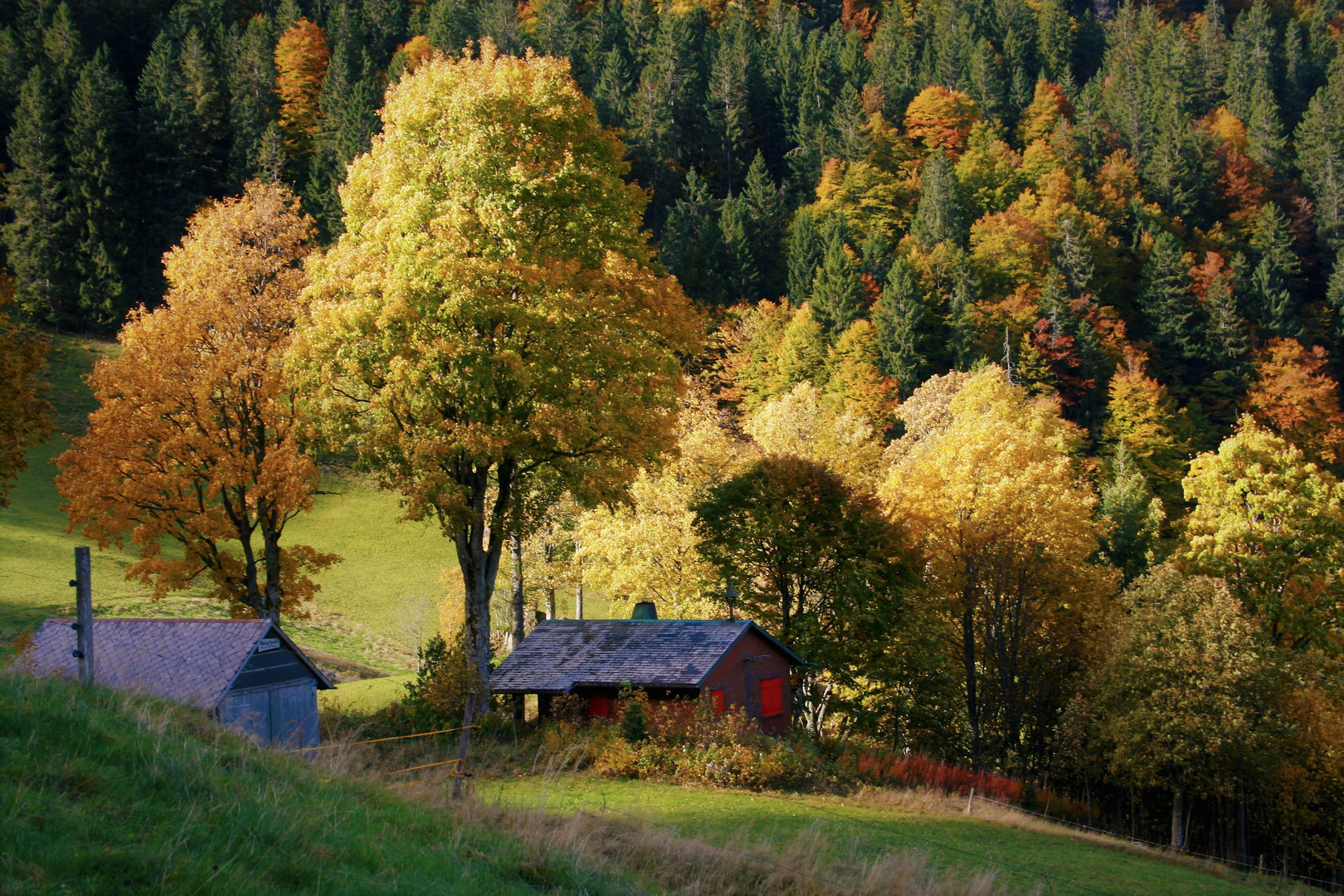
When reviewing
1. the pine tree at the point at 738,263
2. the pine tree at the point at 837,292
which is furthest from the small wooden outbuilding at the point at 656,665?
the pine tree at the point at 738,263

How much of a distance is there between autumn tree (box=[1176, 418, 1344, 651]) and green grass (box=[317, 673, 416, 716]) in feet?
105

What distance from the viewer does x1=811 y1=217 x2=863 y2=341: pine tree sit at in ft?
256

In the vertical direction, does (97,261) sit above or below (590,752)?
above

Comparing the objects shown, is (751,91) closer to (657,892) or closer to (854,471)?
(854,471)

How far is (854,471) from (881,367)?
27353 mm

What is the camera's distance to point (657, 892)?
1013 centimetres

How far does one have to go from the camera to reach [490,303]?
21.9 meters

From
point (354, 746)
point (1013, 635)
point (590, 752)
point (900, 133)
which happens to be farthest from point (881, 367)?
point (354, 746)

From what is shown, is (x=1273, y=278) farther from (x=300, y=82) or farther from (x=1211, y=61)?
(x=300, y=82)

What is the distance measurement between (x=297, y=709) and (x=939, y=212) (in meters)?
76.4

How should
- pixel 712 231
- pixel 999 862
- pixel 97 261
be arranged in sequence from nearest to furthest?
pixel 999 862, pixel 97 261, pixel 712 231

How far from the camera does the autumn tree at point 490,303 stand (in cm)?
2203

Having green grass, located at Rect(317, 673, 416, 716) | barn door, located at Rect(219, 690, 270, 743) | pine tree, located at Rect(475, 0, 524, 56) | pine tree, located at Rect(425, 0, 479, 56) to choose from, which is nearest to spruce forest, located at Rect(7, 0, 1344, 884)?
pine tree, located at Rect(475, 0, 524, 56)

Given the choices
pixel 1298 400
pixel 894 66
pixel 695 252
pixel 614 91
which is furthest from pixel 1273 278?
pixel 614 91
